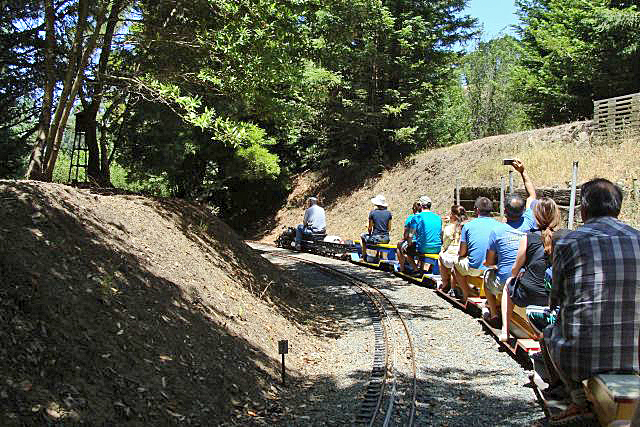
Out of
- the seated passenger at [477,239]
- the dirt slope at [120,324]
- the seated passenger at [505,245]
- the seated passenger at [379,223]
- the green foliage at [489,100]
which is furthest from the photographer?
the green foliage at [489,100]

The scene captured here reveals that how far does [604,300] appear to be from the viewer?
3881mm

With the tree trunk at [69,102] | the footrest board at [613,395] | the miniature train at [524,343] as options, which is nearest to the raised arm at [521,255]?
the miniature train at [524,343]

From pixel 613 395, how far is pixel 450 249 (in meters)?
7.93

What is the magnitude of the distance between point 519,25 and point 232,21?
32.9m

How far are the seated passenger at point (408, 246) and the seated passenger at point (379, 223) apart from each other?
5.09 ft

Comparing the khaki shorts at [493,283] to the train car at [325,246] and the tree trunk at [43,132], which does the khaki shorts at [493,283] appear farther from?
the train car at [325,246]

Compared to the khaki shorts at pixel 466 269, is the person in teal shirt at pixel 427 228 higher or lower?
higher

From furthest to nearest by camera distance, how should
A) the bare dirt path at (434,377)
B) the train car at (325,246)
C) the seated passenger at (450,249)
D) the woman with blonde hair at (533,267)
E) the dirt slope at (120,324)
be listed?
the train car at (325,246) < the seated passenger at (450,249) < the woman with blonde hair at (533,267) < the bare dirt path at (434,377) < the dirt slope at (120,324)

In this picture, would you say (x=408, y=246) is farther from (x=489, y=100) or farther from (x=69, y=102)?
(x=489, y=100)

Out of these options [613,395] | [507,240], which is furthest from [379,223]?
[613,395]

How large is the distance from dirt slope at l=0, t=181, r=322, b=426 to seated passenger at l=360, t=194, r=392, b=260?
7.19 metres

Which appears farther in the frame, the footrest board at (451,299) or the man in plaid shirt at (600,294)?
the footrest board at (451,299)

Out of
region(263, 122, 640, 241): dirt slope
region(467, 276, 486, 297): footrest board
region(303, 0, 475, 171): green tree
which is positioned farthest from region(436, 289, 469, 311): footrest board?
region(303, 0, 475, 171): green tree

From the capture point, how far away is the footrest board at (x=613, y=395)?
3.48 meters
